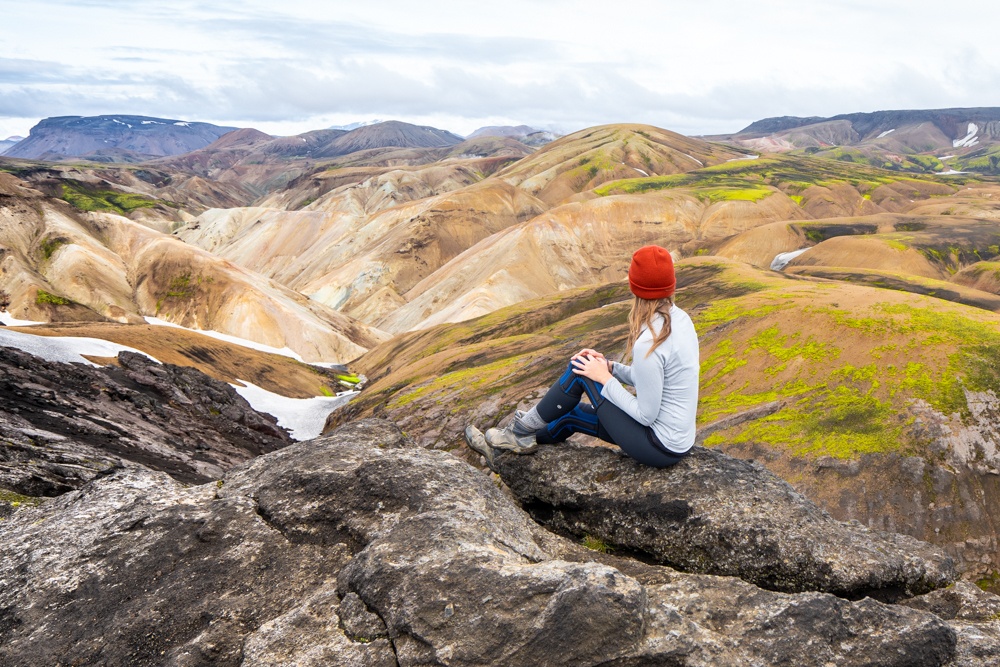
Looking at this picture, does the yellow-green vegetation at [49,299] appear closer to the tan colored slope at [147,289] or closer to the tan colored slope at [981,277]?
the tan colored slope at [147,289]

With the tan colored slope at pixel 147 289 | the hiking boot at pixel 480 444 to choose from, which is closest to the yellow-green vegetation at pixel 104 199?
the tan colored slope at pixel 147 289

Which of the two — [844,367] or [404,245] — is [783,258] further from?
[844,367]

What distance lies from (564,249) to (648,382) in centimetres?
9512

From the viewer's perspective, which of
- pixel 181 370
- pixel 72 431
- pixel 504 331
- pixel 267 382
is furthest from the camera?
pixel 267 382

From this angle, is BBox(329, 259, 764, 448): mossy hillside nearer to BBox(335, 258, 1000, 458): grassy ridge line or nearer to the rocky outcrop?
BBox(335, 258, 1000, 458): grassy ridge line

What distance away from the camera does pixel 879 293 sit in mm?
32531

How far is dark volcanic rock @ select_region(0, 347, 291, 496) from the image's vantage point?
53.0 feet

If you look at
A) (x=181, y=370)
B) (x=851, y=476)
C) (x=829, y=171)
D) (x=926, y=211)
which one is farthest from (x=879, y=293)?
(x=829, y=171)

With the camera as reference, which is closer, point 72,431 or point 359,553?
point 359,553

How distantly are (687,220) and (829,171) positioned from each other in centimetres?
7810

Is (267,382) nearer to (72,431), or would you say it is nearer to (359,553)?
(72,431)

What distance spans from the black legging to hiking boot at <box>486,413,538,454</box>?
19 centimetres

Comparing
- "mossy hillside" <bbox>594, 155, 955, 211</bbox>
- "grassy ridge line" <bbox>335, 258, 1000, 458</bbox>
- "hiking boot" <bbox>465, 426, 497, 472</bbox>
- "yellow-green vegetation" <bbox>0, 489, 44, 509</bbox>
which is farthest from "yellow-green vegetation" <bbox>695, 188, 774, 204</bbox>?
"yellow-green vegetation" <bbox>0, 489, 44, 509</bbox>

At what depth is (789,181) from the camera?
145750mm
